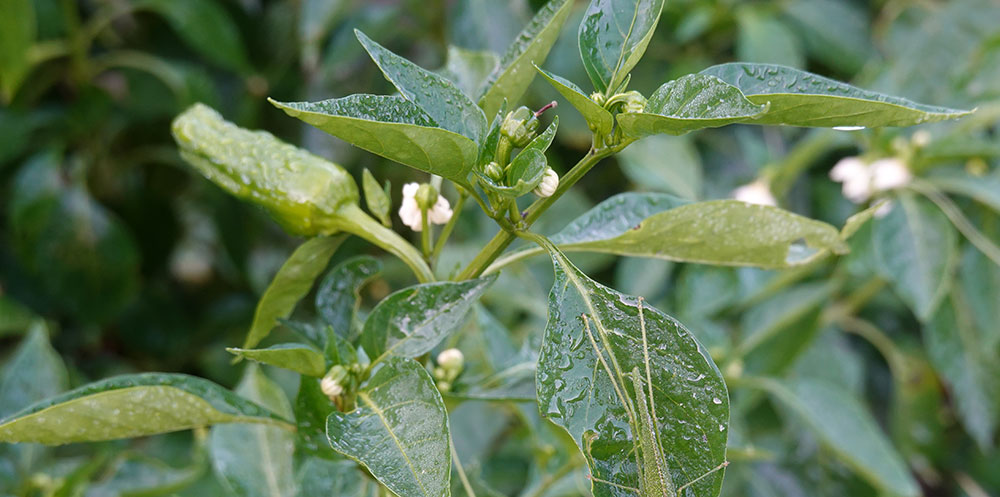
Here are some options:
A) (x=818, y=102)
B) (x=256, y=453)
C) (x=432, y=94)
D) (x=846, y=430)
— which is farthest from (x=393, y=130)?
(x=846, y=430)

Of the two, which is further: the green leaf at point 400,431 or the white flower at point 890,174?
the white flower at point 890,174

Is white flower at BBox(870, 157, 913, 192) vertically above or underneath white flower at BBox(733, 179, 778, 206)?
above

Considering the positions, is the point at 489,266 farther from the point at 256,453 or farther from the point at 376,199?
the point at 256,453

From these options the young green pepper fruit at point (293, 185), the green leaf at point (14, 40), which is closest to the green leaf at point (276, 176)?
the young green pepper fruit at point (293, 185)

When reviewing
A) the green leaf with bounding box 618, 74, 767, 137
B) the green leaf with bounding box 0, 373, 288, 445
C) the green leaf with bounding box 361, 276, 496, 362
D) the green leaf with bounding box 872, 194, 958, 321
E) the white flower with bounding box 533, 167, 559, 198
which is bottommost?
the green leaf with bounding box 872, 194, 958, 321

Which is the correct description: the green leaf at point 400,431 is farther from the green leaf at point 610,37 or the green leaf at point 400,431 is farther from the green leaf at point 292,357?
the green leaf at point 610,37

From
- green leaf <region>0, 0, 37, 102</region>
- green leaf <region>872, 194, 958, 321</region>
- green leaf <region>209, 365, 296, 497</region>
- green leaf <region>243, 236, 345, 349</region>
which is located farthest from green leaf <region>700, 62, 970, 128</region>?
green leaf <region>0, 0, 37, 102</region>

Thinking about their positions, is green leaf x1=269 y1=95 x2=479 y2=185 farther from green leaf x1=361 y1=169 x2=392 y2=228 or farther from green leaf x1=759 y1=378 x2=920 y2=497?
green leaf x1=759 y1=378 x2=920 y2=497
